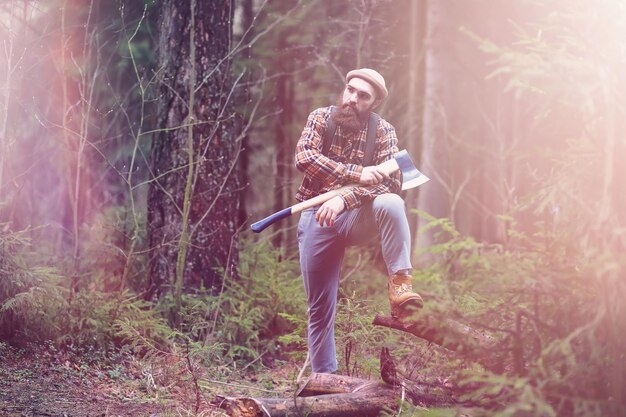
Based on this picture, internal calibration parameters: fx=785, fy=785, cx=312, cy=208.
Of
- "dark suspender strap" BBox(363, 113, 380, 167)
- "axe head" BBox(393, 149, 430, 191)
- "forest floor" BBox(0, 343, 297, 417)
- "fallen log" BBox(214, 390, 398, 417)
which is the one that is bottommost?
"forest floor" BBox(0, 343, 297, 417)

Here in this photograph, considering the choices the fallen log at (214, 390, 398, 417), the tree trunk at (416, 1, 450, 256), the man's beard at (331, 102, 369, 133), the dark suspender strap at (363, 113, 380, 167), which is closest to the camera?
the fallen log at (214, 390, 398, 417)

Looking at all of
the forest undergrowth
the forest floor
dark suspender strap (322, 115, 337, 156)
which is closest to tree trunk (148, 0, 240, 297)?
the forest undergrowth

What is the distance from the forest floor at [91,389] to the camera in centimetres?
606

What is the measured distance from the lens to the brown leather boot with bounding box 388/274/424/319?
5.53m

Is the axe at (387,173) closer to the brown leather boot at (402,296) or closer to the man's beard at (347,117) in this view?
the man's beard at (347,117)

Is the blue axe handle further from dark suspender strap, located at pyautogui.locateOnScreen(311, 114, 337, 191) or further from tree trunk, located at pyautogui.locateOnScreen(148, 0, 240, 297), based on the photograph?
tree trunk, located at pyautogui.locateOnScreen(148, 0, 240, 297)

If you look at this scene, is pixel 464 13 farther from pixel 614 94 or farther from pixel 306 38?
pixel 614 94

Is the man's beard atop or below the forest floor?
atop

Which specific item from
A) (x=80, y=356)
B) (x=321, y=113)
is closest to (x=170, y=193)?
(x=80, y=356)

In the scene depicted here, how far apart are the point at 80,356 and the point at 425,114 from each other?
23.8ft

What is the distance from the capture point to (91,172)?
12711 mm

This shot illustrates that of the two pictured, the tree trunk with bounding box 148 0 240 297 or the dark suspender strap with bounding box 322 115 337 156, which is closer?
the dark suspender strap with bounding box 322 115 337 156

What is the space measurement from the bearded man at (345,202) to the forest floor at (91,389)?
2.67ft

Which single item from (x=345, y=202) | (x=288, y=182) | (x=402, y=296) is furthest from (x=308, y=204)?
(x=288, y=182)
